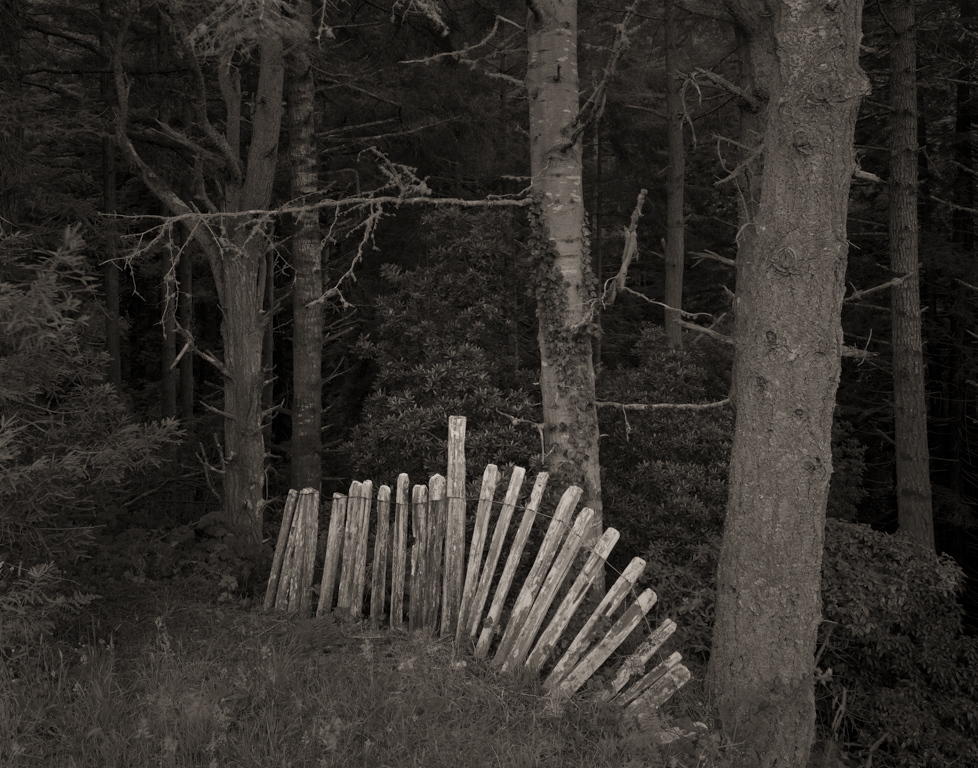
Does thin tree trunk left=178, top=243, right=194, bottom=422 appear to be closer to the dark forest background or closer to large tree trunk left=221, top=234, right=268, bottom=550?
the dark forest background

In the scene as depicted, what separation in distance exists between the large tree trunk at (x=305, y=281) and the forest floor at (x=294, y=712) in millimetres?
4762

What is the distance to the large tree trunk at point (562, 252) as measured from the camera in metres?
7.08

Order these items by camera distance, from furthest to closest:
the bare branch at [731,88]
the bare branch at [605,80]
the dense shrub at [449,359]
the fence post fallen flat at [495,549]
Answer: the dense shrub at [449,359] < the bare branch at [605,80] < the bare branch at [731,88] < the fence post fallen flat at [495,549]

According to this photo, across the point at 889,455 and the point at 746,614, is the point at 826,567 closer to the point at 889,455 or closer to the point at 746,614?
the point at 746,614

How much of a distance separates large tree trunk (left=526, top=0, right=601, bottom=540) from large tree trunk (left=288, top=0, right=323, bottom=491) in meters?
3.67

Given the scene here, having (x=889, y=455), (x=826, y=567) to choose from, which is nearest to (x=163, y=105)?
(x=826, y=567)

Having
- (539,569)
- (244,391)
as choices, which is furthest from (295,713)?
(244,391)

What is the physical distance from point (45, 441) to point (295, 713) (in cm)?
278

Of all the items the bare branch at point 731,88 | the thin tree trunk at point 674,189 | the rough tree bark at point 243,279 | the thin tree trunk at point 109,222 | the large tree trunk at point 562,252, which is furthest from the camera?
the thin tree trunk at point 674,189

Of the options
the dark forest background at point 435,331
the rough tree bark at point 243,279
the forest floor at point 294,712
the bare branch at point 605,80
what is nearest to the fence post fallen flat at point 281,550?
the dark forest background at point 435,331

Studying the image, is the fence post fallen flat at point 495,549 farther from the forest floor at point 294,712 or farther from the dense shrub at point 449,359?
the dense shrub at point 449,359

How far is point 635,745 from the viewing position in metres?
4.63

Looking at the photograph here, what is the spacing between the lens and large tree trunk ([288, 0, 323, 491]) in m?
10.0

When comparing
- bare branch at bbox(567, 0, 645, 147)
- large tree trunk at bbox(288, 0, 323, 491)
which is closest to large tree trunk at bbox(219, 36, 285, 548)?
large tree trunk at bbox(288, 0, 323, 491)
